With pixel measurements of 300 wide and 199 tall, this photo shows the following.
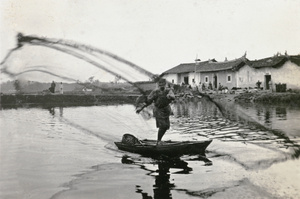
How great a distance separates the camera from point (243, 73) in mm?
28000

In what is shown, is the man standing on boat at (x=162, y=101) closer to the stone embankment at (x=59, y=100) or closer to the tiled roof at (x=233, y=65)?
the tiled roof at (x=233, y=65)

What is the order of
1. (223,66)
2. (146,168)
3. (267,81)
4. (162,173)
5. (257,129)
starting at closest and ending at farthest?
1. (162,173)
2. (146,168)
3. (257,129)
4. (267,81)
5. (223,66)

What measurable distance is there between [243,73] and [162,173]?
22.3 meters

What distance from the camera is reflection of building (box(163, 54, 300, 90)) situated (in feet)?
70.4

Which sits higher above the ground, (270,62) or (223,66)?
(223,66)

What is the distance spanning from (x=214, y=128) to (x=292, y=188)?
8.20 meters

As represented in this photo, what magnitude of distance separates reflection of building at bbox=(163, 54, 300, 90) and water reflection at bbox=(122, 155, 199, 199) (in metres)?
12.8

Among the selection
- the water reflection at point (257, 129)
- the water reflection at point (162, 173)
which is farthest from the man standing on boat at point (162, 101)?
the water reflection at point (257, 129)

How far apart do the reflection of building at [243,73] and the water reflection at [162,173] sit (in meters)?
12.8

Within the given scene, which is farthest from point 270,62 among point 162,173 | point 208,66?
point 162,173

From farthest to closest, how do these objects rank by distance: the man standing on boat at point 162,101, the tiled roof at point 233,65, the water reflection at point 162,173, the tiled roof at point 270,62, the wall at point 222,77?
the wall at point 222,77, the tiled roof at point 233,65, the tiled roof at point 270,62, the man standing on boat at point 162,101, the water reflection at point 162,173

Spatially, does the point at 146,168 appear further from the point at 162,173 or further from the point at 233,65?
the point at 233,65

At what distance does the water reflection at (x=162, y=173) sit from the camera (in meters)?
6.00

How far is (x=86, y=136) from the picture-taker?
13.6 meters
